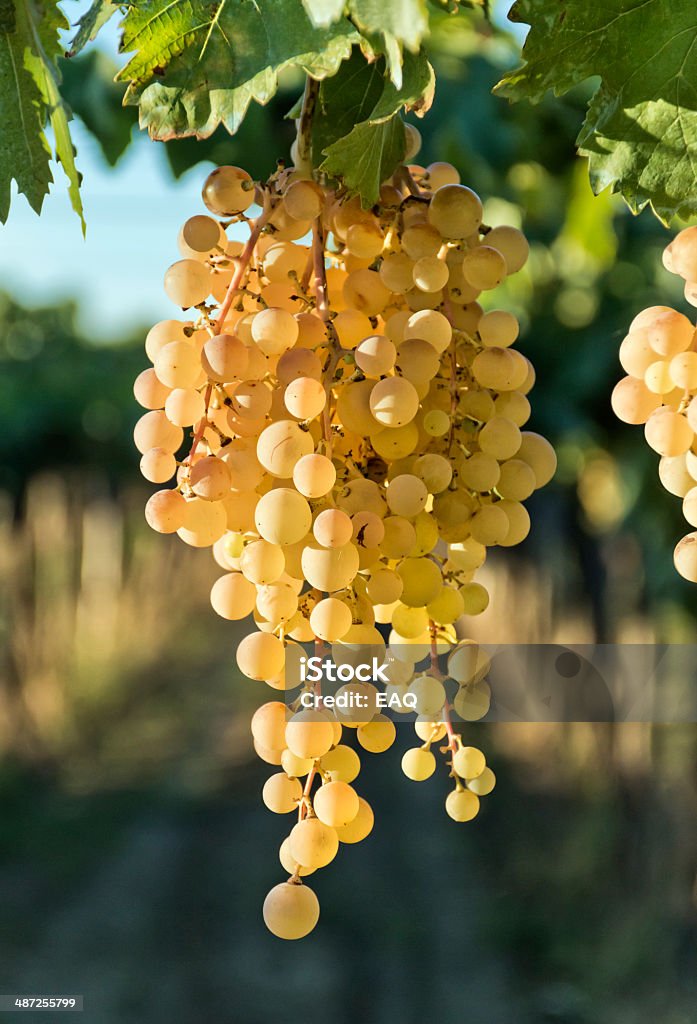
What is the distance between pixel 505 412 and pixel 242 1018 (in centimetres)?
297

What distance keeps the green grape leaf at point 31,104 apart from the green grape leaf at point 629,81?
200mm

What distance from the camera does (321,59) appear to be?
396 millimetres

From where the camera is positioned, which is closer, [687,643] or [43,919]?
[687,643]

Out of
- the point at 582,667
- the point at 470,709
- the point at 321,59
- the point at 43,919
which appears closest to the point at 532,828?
the point at 582,667

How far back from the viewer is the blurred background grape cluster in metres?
2.17

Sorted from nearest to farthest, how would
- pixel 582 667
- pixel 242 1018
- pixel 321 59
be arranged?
pixel 321 59, pixel 242 1018, pixel 582 667

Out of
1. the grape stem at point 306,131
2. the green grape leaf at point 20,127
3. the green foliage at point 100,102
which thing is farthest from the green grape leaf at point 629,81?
the green foliage at point 100,102

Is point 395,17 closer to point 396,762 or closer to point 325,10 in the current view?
point 325,10

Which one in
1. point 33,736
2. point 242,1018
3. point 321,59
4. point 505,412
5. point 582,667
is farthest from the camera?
point 33,736

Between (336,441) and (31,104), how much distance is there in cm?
21

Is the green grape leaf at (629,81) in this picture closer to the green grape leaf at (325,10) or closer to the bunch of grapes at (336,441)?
the bunch of grapes at (336,441)

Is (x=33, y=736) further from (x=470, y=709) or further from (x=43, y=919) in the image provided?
(x=470, y=709)

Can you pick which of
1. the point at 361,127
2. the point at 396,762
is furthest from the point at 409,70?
the point at 396,762

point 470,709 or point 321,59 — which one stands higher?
point 321,59
